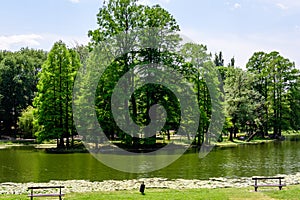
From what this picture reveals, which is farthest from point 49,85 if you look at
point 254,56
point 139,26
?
point 254,56

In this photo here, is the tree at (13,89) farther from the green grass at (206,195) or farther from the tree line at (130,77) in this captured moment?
the green grass at (206,195)

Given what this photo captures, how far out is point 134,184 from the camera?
19062 mm

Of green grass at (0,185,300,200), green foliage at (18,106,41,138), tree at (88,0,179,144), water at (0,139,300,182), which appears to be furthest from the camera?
green foliage at (18,106,41,138)

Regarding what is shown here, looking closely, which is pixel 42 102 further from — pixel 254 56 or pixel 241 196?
pixel 254 56

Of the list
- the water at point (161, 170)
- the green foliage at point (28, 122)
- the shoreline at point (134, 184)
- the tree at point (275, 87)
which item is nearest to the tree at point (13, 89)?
the green foliage at point (28, 122)

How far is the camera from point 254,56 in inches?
2474

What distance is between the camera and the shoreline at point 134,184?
57.9ft

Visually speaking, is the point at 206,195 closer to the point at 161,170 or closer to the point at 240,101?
the point at 161,170

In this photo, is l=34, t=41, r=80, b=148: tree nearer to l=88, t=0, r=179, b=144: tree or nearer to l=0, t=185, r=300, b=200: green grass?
l=88, t=0, r=179, b=144: tree

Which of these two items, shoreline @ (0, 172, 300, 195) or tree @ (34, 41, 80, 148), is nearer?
shoreline @ (0, 172, 300, 195)

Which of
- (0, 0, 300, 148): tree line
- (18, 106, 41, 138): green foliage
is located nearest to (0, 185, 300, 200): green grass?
(0, 0, 300, 148): tree line

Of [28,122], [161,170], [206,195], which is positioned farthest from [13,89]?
[206,195]

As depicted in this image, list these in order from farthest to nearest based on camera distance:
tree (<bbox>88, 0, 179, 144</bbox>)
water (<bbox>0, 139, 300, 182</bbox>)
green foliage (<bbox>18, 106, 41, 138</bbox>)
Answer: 1. green foliage (<bbox>18, 106, 41, 138</bbox>)
2. tree (<bbox>88, 0, 179, 144</bbox>)
3. water (<bbox>0, 139, 300, 182</bbox>)

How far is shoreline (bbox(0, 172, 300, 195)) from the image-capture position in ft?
57.9
